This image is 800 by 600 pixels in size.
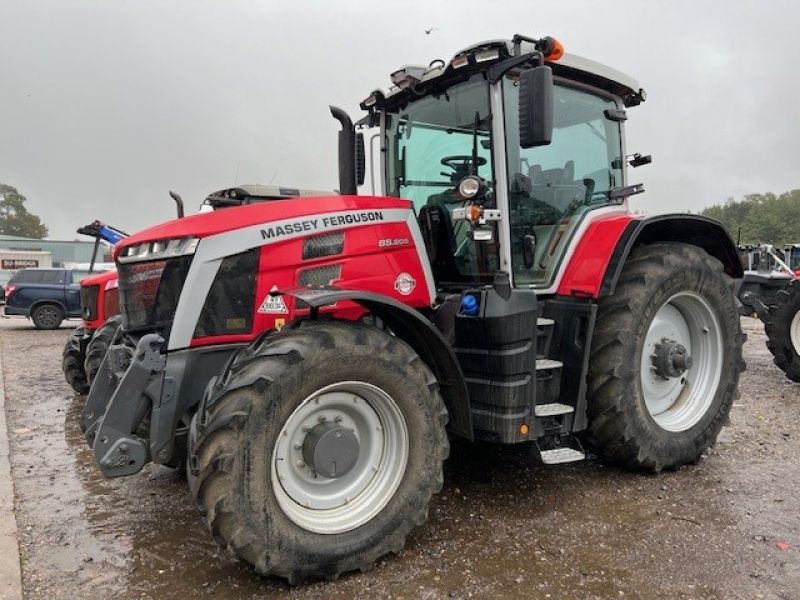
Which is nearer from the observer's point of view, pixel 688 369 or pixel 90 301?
pixel 688 369

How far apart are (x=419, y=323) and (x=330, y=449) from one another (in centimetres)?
76

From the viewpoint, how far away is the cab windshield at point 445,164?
3.74 metres

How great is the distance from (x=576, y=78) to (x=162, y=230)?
282 cm

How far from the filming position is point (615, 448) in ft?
12.6

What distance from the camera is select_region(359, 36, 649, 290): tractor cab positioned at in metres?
3.52

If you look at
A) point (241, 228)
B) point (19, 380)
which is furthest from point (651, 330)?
point (19, 380)

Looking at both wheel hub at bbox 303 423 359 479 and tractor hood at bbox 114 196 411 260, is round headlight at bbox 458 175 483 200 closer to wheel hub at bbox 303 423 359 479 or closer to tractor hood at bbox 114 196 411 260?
tractor hood at bbox 114 196 411 260

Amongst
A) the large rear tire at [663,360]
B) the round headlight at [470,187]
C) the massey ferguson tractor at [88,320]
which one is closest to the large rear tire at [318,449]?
the round headlight at [470,187]

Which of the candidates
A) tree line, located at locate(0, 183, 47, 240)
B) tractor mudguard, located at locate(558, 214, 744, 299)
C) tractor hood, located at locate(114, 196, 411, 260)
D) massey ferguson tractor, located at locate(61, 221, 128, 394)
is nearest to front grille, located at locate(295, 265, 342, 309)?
tractor hood, located at locate(114, 196, 411, 260)

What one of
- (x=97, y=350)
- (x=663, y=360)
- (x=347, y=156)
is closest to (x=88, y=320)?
(x=97, y=350)

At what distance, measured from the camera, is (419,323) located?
122 inches

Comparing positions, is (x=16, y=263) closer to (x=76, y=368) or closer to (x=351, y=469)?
(x=76, y=368)

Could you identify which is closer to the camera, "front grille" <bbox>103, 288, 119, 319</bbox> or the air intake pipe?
the air intake pipe

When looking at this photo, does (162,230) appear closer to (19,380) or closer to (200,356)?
(200,356)
